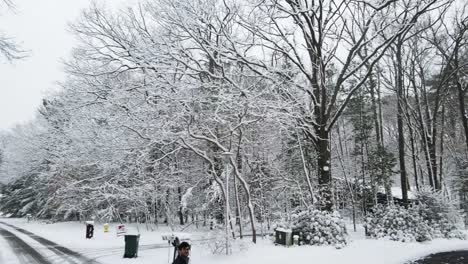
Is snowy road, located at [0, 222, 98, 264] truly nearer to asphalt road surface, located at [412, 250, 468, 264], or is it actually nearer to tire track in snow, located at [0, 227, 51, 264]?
tire track in snow, located at [0, 227, 51, 264]

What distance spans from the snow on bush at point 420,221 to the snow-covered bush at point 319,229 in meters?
2.54

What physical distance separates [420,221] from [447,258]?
3.30 m

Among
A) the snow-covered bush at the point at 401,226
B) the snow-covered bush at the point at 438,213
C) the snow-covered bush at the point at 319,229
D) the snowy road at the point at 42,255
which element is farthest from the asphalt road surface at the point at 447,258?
the snowy road at the point at 42,255

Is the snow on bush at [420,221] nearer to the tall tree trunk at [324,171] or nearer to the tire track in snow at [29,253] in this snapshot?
the tall tree trunk at [324,171]

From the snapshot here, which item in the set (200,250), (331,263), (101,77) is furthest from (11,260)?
(331,263)

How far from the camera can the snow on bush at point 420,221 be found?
13.3m

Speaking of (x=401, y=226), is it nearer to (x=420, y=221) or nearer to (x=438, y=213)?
(x=420, y=221)

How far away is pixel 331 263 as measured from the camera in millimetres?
9766

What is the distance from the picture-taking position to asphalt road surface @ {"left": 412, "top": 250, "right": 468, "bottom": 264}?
32.4 feet

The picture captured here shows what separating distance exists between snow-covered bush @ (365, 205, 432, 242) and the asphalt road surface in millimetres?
1627

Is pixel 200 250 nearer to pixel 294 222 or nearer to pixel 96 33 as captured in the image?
pixel 294 222

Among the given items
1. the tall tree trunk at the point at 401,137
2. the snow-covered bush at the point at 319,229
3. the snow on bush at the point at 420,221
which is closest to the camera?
the snow-covered bush at the point at 319,229

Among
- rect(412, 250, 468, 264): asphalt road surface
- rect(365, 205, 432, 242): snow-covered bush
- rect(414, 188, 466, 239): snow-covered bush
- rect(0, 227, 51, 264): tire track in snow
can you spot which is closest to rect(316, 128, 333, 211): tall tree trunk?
rect(365, 205, 432, 242): snow-covered bush

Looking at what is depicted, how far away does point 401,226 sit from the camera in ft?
44.6
